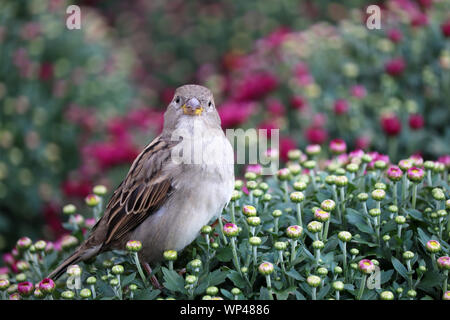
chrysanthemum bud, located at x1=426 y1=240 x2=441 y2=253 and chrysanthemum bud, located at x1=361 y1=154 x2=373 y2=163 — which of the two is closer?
chrysanthemum bud, located at x1=426 y1=240 x2=441 y2=253

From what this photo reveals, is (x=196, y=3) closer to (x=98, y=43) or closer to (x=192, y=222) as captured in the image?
(x=98, y=43)

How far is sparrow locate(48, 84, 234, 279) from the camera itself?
2.42 meters

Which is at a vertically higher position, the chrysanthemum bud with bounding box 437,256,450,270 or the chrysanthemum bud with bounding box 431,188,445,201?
the chrysanthemum bud with bounding box 431,188,445,201

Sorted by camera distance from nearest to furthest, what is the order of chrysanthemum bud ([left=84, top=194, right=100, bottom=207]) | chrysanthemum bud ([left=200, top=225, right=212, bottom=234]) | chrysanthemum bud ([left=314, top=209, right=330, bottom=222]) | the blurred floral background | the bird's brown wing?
chrysanthemum bud ([left=314, top=209, right=330, bottom=222]), chrysanthemum bud ([left=200, top=225, right=212, bottom=234]), the bird's brown wing, chrysanthemum bud ([left=84, top=194, right=100, bottom=207]), the blurred floral background

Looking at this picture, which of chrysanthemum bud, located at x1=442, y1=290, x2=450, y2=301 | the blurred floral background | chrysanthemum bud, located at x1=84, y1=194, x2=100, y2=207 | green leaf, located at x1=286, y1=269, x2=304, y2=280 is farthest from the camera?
the blurred floral background

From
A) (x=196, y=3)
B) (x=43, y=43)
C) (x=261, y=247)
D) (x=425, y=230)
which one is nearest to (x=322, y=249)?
(x=261, y=247)

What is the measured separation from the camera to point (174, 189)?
247 cm

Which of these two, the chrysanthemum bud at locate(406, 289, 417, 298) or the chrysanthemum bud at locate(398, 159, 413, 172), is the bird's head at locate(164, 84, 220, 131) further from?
the chrysanthemum bud at locate(406, 289, 417, 298)

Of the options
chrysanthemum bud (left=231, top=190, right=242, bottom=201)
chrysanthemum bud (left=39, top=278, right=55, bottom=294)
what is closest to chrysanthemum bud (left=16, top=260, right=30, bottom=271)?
chrysanthemum bud (left=39, top=278, right=55, bottom=294)

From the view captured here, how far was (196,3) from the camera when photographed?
839 cm

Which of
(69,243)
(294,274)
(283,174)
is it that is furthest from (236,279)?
(69,243)

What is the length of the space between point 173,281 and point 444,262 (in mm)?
1065

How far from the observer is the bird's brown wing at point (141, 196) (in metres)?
2.50

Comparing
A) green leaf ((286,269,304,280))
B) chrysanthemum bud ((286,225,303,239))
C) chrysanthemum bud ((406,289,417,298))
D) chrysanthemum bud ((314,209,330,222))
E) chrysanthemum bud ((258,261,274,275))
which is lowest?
chrysanthemum bud ((406,289,417,298))
